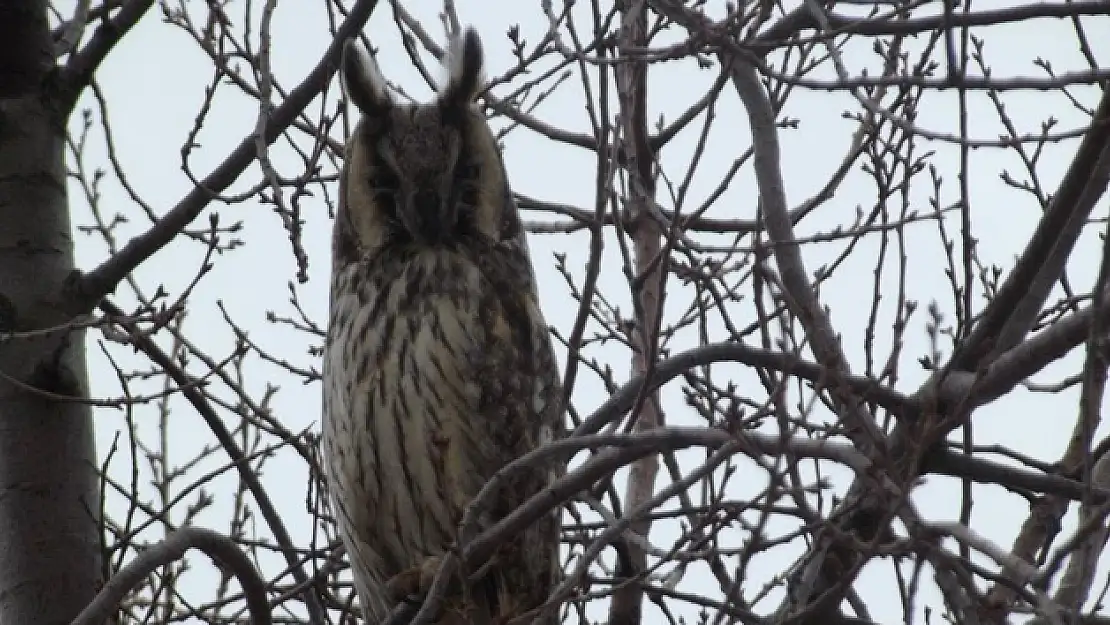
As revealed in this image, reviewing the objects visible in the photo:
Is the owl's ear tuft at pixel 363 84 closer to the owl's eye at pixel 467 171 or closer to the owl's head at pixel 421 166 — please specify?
the owl's head at pixel 421 166

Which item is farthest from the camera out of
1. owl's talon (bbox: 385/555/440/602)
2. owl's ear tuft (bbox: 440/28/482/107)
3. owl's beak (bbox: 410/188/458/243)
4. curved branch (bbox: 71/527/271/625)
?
owl's ear tuft (bbox: 440/28/482/107)

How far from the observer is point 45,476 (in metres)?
3.26

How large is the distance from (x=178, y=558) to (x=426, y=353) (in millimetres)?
1031

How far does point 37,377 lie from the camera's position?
10.9 ft

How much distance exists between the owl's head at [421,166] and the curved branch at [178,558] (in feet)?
3.87

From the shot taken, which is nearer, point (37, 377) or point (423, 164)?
point (37, 377)

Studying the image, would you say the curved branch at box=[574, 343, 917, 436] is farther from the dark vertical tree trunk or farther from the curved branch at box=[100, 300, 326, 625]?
the dark vertical tree trunk

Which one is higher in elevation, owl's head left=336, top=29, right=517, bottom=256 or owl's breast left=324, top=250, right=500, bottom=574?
owl's head left=336, top=29, right=517, bottom=256

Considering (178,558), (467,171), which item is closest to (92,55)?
(467,171)

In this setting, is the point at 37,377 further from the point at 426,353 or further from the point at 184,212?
the point at 426,353

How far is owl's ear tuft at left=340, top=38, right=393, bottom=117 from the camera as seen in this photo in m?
3.85

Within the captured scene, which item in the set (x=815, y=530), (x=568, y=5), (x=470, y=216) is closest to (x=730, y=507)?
(x=815, y=530)

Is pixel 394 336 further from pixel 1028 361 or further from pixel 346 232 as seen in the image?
pixel 1028 361

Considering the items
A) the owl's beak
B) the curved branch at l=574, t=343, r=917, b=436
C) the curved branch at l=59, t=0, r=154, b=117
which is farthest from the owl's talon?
the curved branch at l=59, t=0, r=154, b=117
